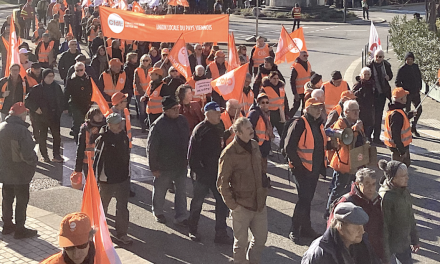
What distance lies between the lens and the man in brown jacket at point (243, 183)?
24.3ft

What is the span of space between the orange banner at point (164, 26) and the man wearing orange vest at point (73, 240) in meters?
8.04

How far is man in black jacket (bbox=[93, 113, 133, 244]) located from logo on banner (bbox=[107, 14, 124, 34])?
5.51 m

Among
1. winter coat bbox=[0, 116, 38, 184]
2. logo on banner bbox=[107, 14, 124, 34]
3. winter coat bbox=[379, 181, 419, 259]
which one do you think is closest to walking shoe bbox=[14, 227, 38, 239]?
winter coat bbox=[0, 116, 38, 184]

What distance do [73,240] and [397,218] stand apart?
3213 mm

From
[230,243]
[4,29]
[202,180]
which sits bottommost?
[230,243]

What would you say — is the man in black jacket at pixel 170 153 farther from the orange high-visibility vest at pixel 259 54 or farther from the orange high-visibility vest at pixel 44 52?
the orange high-visibility vest at pixel 44 52

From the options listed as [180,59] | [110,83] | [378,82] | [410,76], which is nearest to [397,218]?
[180,59]

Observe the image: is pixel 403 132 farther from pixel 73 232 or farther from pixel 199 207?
pixel 73 232

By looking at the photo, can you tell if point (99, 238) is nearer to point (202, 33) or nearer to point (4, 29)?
point (202, 33)

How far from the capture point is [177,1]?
2405 centimetres

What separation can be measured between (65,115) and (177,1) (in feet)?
30.2

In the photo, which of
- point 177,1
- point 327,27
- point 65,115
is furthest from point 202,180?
point 327,27

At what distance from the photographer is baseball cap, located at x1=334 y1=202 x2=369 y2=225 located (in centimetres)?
507

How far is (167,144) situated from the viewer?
29.7 ft
